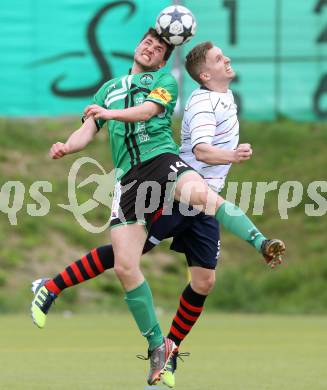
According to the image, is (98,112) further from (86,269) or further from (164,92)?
(86,269)

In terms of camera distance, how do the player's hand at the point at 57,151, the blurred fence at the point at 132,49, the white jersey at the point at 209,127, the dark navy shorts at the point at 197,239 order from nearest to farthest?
the player's hand at the point at 57,151 < the white jersey at the point at 209,127 < the dark navy shorts at the point at 197,239 < the blurred fence at the point at 132,49

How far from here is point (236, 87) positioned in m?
16.5

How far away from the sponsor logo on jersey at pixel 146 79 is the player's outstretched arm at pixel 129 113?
25 cm

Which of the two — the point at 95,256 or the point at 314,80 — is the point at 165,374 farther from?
the point at 314,80

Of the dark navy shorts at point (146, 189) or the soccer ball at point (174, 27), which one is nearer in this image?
the dark navy shorts at point (146, 189)

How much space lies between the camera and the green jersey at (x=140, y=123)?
7645 millimetres

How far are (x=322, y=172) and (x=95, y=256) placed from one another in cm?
1065

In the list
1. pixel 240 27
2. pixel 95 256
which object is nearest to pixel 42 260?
pixel 240 27

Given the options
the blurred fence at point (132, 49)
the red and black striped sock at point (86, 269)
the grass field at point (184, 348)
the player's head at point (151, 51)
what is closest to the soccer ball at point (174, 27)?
the player's head at point (151, 51)

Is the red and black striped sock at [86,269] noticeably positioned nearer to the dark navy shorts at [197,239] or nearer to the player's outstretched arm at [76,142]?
the dark navy shorts at [197,239]

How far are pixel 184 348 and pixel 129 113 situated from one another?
353 cm

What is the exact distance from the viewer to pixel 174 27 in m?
7.77

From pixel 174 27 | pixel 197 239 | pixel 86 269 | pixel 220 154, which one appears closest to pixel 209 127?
pixel 220 154

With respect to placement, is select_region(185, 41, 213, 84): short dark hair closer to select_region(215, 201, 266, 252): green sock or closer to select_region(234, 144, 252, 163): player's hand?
select_region(234, 144, 252, 163): player's hand
